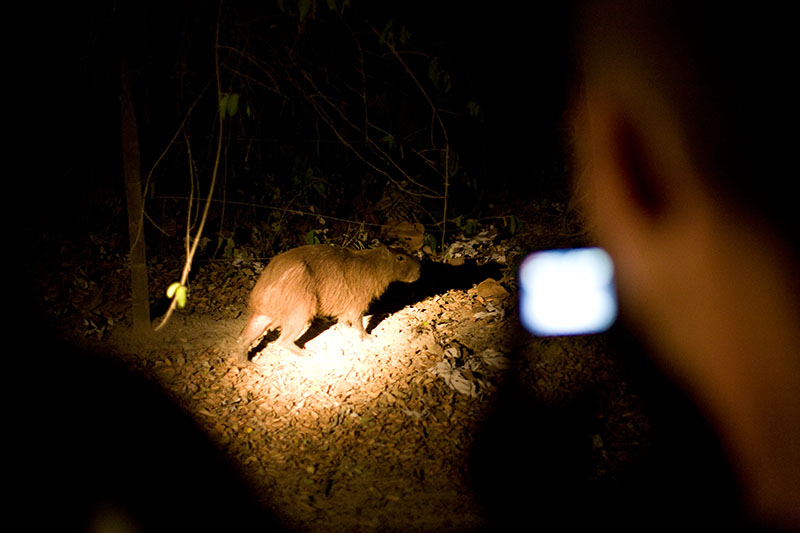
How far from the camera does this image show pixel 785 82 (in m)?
1.41

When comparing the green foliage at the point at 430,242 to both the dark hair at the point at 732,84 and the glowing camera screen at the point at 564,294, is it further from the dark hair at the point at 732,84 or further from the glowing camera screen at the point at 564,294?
the dark hair at the point at 732,84

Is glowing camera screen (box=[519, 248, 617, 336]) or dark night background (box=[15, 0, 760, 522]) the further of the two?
glowing camera screen (box=[519, 248, 617, 336])

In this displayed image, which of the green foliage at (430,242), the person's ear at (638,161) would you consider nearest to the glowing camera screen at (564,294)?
the green foliage at (430,242)

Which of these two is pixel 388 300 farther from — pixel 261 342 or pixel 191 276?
pixel 191 276

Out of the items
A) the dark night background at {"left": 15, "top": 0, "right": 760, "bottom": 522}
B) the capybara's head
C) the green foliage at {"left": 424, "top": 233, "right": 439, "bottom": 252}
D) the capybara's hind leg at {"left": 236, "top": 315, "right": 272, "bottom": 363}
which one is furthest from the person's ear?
the green foliage at {"left": 424, "top": 233, "right": 439, "bottom": 252}

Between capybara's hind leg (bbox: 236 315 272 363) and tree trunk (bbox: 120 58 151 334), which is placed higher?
tree trunk (bbox: 120 58 151 334)

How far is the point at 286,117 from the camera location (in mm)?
8352

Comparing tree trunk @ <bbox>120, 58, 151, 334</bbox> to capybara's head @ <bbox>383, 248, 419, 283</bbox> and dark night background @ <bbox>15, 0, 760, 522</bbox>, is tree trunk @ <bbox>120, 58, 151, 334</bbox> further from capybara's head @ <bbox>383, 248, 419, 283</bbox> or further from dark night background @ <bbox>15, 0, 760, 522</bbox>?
capybara's head @ <bbox>383, 248, 419, 283</bbox>

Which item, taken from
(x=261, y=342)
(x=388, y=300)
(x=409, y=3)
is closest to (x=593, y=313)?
(x=388, y=300)

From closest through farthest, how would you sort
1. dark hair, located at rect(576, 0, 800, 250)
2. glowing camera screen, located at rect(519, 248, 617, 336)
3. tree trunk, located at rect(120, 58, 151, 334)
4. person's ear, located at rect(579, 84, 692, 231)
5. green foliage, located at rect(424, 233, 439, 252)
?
dark hair, located at rect(576, 0, 800, 250) < person's ear, located at rect(579, 84, 692, 231) < tree trunk, located at rect(120, 58, 151, 334) < glowing camera screen, located at rect(519, 248, 617, 336) < green foliage, located at rect(424, 233, 439, 252)

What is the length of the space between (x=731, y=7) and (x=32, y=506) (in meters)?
4.47

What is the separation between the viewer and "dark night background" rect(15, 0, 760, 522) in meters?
4.21

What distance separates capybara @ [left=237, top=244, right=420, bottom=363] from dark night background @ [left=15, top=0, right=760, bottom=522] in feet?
3.65

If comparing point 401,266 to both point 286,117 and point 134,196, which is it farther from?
point 286,117
